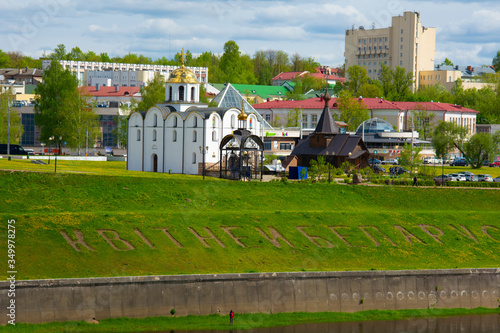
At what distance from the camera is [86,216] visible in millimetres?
39875

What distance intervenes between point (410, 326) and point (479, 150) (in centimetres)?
5306

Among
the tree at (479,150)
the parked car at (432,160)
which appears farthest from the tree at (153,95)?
the tree at (479,150)

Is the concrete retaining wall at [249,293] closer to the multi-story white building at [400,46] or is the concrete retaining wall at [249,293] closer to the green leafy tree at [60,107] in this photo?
the green leafy tree at [60,107]

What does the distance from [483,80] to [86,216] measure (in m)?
146

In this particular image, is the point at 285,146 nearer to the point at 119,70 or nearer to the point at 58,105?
the point at 58,105

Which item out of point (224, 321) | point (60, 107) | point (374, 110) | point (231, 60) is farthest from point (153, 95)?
point (231, 60)

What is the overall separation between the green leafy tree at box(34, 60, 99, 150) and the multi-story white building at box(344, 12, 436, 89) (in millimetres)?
92237

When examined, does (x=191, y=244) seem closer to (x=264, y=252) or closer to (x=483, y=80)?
(x=264, y=252)

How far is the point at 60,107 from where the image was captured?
315 ft

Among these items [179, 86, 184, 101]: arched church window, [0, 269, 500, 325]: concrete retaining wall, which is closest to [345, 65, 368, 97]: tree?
[179, 86, 184, 101]: arched church window

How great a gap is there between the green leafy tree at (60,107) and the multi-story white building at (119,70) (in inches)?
2890

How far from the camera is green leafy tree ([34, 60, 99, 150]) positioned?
95.3 m

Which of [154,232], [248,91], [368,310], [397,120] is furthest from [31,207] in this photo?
[248,91]

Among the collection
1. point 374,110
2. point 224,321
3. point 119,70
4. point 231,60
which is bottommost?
point 224,321
